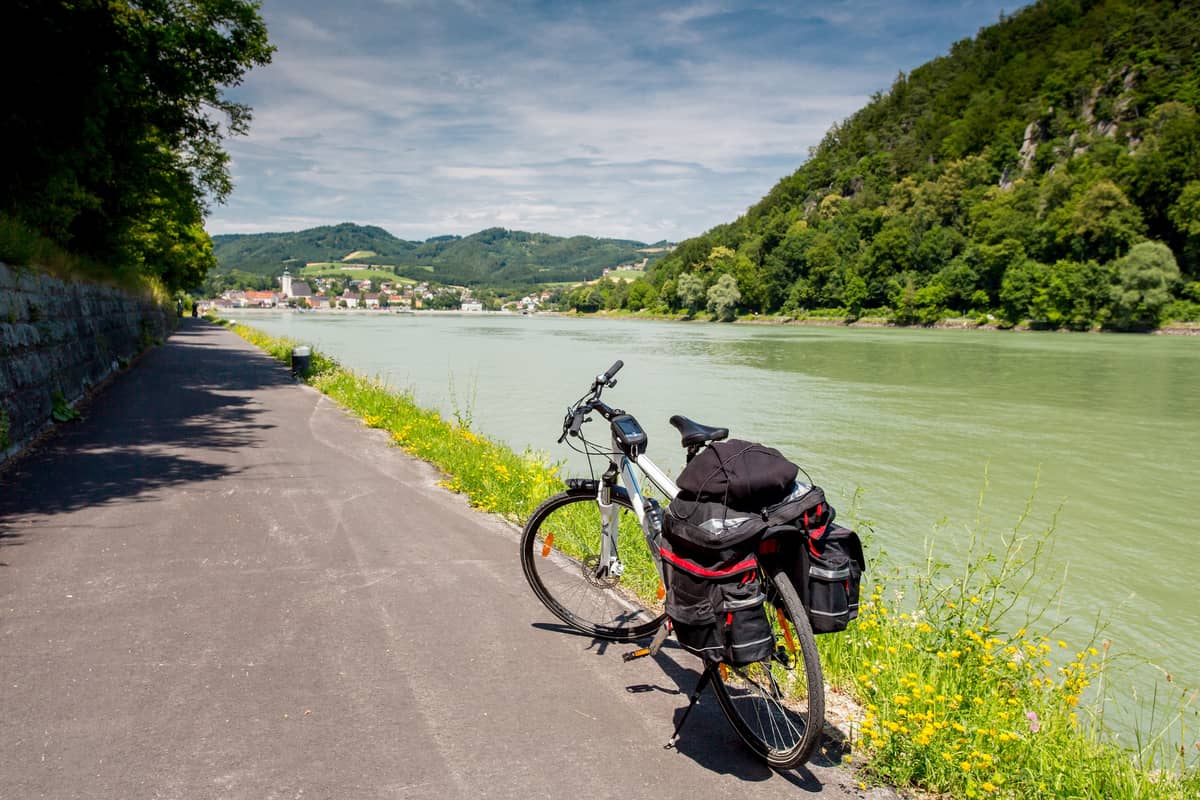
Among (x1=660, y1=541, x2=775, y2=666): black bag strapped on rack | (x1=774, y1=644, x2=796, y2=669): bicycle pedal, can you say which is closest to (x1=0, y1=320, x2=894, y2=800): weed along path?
(x1=774, y1=644, x2=796, y2=669): bicycle pedal

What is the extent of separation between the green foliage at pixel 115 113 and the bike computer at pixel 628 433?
11.3 metres

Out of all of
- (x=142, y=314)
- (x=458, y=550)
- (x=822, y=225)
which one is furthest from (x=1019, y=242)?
(x=458, y=550)

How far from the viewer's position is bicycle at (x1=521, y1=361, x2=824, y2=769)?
264 cm

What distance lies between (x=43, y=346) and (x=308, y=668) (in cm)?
830

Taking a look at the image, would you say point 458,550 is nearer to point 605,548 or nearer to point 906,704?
point 605,548

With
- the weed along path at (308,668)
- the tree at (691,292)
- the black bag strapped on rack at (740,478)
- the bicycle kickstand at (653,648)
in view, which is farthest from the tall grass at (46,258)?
the tree at (691,292)

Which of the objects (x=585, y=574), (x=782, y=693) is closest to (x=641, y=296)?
(x=585, y=574)

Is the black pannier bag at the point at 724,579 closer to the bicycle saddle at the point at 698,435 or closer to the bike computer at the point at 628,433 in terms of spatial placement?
the bicycle saddle at the point at 698,435

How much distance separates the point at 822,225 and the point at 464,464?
121m

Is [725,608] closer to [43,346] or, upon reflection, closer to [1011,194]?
[43,346]

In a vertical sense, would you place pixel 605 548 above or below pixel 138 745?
above

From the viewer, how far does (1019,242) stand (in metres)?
75.9

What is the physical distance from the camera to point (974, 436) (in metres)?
14.3

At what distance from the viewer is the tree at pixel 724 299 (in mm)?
101812
